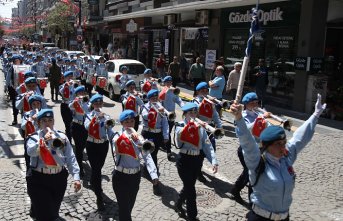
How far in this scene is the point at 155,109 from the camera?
7848mm

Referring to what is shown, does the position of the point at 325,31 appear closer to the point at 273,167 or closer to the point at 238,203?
the point at 238,203

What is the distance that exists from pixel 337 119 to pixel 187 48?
12710 millimetres

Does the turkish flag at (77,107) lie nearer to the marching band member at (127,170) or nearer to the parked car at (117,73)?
the marching band member at (127,170)

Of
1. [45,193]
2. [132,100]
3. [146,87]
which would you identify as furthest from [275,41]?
[45,193]

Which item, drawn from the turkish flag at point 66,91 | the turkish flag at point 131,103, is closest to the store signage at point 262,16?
the turkish flag at point 131,103

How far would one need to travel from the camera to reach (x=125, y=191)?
204 inches

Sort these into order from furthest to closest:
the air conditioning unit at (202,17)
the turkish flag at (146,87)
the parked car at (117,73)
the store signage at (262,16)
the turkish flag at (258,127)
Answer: the air conditioning unit at (202,17)
the parked car at (117,73)
the store signage at (262,16)
the turkish flag at (146,87)
the turkish flag at (258,127)

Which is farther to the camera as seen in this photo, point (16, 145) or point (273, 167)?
point (16, 145)

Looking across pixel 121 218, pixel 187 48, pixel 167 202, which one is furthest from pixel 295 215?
pixel 187 48

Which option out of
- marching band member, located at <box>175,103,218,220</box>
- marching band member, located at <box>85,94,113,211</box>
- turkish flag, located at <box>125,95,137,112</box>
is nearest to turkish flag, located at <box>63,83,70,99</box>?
turkish flag, located at <box>125,95,137,112</box>

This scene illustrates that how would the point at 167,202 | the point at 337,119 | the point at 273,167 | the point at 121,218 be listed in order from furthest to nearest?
the point at 337,119, the point at 167,202, the point at 121,218, the point at 273,167

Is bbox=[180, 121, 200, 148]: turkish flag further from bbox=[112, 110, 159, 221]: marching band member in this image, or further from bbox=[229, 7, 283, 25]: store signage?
bbox=[229, 7, 283, 25]: store signage

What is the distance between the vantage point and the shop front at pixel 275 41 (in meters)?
16.8

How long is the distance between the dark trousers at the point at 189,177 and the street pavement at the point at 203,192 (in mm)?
437
